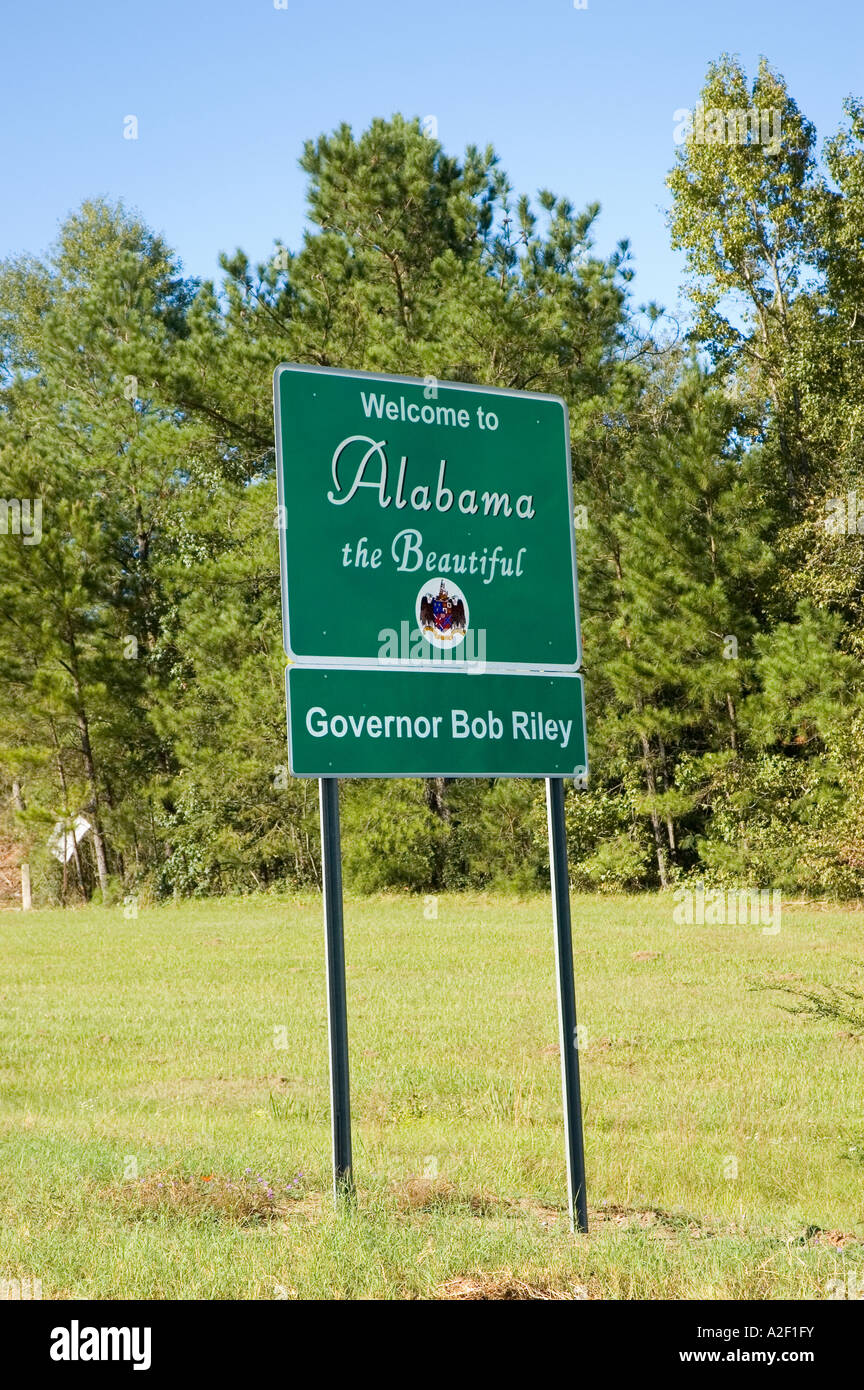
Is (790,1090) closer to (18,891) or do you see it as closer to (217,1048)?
(217,1048)

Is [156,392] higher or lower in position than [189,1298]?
higher

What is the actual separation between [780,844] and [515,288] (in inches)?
461

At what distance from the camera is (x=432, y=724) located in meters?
6.34

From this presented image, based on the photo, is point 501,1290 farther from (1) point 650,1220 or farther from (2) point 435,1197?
(1) point 650,1220

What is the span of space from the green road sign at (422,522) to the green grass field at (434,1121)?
7.98 ft

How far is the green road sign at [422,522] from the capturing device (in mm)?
6129

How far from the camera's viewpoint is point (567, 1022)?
6262mm

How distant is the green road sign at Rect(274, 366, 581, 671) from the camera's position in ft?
20.1

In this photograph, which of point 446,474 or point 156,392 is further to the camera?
point 156,392

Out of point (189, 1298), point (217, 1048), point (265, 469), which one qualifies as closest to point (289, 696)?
point (189, 1298)

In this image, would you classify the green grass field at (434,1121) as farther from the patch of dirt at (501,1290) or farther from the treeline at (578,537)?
the treeline at (578,537)

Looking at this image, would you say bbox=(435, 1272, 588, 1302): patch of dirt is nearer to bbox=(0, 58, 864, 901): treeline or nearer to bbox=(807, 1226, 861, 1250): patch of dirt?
bbox=(807, 1226, 861, 1250): patch of dirt

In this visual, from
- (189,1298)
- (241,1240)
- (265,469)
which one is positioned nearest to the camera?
(189,1298)

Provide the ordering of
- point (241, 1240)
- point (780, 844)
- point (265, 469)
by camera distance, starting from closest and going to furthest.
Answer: point (241, 1240)
point (780, 844)
point (265, 469)
